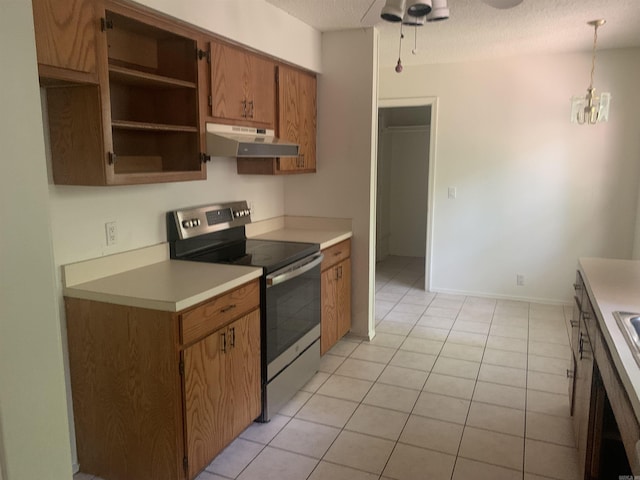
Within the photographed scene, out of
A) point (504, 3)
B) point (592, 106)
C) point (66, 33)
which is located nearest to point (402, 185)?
point (592, 106)

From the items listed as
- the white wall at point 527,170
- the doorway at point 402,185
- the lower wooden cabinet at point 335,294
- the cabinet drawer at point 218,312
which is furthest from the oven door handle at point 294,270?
the doorway at point 402,185

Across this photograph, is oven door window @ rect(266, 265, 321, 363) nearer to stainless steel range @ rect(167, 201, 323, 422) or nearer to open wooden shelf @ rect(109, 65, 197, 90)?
stainless steel range @ rect(167, 201, 323, 422)

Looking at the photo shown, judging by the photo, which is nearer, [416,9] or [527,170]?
[416,9]

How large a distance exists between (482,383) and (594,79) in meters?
2.98

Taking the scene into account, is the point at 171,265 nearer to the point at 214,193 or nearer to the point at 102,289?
the point at 102,289

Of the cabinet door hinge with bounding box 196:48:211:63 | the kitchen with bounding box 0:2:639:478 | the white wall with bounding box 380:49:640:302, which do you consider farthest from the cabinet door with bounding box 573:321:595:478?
the white wall with bounding box 380:49:640:302

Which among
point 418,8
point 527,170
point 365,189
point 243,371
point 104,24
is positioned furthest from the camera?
point 527,170

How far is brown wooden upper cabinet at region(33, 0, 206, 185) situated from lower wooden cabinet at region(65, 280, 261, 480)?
2.00ft

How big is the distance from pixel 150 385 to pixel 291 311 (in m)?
1.02

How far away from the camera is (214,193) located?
3184mm

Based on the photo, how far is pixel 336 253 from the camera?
11.9 feet

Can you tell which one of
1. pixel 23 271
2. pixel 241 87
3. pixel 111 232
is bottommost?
pixel 111 232

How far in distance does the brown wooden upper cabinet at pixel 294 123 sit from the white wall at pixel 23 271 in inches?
96.8

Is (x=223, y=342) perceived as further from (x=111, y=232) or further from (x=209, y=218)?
(x=209, y=218)
